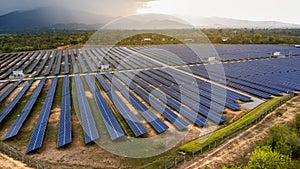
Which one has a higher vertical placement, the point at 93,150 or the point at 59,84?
the point at 59,84

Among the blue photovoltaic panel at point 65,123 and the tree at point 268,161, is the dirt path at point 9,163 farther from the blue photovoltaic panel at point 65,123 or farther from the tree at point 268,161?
the tree at point 268,161

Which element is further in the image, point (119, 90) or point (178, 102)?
point (119, 90)

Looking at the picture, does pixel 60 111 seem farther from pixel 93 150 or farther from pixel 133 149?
pixel 133 149

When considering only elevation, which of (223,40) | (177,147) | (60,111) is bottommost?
(177,147)

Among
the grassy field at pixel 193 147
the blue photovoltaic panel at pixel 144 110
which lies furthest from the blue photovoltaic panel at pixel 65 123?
the grassy field at pixel 193 147

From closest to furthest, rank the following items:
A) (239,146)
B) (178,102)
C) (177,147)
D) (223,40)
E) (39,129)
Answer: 1. (239,146)
2. (177,147)
3. (39,129)
4. (178,102)
5. (223,40)

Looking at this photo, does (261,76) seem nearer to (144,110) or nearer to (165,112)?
(165,112)

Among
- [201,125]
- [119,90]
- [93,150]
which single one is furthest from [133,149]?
[119,90]

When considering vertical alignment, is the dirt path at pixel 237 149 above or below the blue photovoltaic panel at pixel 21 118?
below
